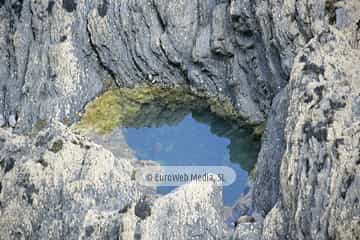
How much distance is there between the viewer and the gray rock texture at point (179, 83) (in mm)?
25234

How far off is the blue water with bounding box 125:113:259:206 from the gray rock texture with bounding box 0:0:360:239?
1119 mm

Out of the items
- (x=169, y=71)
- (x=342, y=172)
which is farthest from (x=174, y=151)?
(x=342, y=172)

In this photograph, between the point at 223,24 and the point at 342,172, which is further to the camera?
the point at 223,24

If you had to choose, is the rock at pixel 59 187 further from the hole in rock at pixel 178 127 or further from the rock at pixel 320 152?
the rock at pixel 320 152

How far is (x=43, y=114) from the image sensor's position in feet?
121

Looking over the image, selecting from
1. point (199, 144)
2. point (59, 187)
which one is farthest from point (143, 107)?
point (59, 187)

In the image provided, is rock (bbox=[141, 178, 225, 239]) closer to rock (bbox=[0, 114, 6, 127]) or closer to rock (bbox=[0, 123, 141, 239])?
rock (bbox=[0, 123, 141, 239])

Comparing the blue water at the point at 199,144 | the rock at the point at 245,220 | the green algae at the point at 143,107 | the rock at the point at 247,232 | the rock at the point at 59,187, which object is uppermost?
the green algae at the point at 143,107

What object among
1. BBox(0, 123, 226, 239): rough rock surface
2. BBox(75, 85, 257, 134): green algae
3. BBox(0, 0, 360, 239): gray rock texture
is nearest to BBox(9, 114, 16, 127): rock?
BBox(0, 0, 360, 239): gray rock texture

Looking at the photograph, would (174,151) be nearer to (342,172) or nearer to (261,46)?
(261,46)

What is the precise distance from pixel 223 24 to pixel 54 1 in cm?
829

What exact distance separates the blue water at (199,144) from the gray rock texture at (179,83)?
3.67ft

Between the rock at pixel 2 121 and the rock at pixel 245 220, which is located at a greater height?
the rock at pixel 2 121

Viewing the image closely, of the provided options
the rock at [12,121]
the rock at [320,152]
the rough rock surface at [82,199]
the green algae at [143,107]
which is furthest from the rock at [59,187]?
the green algae at [143,107]
